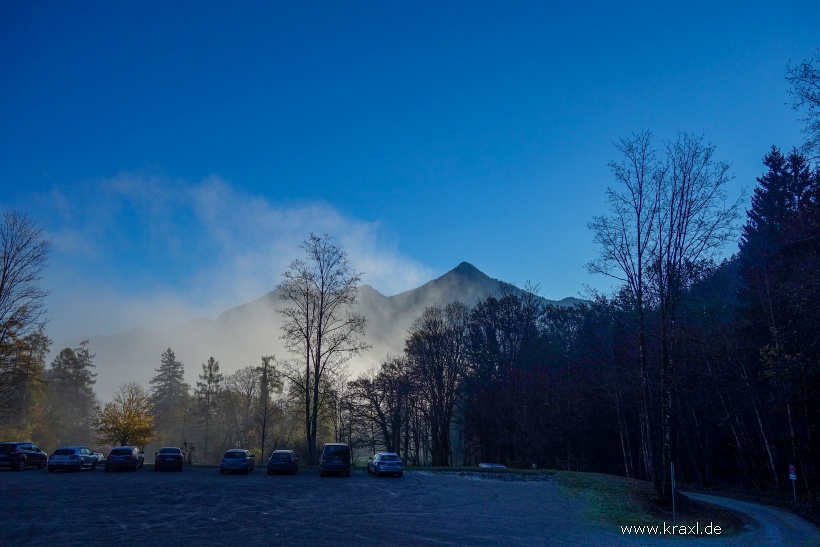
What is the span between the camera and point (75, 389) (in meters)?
90.8

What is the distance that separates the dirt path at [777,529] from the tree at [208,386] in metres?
79.0

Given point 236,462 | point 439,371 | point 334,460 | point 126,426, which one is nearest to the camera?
point 334,460

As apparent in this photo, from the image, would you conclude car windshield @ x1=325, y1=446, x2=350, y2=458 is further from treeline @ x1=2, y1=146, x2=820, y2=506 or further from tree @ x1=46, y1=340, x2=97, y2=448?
tree @ x1=46, y1=340, x2=97, y2=448

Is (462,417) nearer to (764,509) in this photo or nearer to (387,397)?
(387,397)

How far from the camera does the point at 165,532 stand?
12.2 m

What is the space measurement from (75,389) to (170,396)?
1588 centimetres

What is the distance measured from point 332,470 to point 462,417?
2665 centimetres

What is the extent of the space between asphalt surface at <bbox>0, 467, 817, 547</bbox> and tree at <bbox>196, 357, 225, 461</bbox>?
206 ft

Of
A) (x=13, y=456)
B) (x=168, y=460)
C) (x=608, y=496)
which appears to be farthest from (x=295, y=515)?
(x=13, y=456)

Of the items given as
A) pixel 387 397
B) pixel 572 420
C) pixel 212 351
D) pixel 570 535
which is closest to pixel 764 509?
pixel 570 535

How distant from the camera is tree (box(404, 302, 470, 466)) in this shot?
49.6 metres

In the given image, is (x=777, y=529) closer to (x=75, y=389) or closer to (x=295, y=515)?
(x=295, y=515)

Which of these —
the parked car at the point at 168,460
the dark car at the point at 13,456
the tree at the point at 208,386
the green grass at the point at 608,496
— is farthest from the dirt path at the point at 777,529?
the tree at the point at 208,386

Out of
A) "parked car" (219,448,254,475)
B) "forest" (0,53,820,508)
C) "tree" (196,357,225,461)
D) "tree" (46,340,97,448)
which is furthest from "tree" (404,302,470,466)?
"tree" (46,340,97,448)
